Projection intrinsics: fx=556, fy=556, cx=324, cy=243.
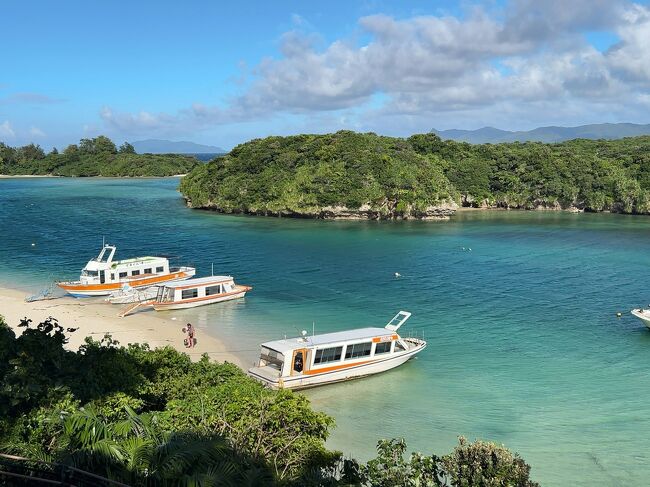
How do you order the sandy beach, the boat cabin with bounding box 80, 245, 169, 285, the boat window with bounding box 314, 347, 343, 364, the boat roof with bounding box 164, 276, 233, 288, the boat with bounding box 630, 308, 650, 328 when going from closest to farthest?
the boat window with bounding box 314, 347, 343, 364 < the sandy beach < the boat with bounding box 630, 308, 650, 328 < the boat roof with bounding box 164, 276, 233, 288 < the boat cabin with bounding box 80, 245, 169, 285

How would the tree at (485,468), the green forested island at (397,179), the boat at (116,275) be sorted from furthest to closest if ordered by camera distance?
the green forested island at (397,179), the boat at (116,275), the tree at (485,468)

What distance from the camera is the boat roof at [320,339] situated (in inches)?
1012

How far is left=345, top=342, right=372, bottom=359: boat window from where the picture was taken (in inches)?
1060

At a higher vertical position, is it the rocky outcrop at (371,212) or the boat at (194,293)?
the rocky outcrop at (371,212)

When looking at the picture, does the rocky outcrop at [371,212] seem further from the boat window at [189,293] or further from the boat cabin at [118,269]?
the boat window at [189,293]

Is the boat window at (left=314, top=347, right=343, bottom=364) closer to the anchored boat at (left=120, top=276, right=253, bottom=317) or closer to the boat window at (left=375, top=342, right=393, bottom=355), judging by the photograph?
the boat window at (left=375, top=342, right=393, bottom=355)

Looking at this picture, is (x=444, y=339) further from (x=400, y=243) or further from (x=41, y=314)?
(x=400, y=243)

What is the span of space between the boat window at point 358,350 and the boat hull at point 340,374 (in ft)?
1.57

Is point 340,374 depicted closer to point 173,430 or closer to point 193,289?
point 173,430

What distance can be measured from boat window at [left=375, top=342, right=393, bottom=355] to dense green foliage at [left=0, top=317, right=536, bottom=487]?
1082cm

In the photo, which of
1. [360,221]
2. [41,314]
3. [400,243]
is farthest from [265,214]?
[41,314]

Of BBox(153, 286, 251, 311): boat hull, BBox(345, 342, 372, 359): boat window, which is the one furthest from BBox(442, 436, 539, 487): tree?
BBox(153, 286, 251, 311): boat hull

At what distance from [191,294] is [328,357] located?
1618 centimetres

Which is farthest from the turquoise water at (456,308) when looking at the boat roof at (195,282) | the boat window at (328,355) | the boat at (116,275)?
the boat at (116,275)
